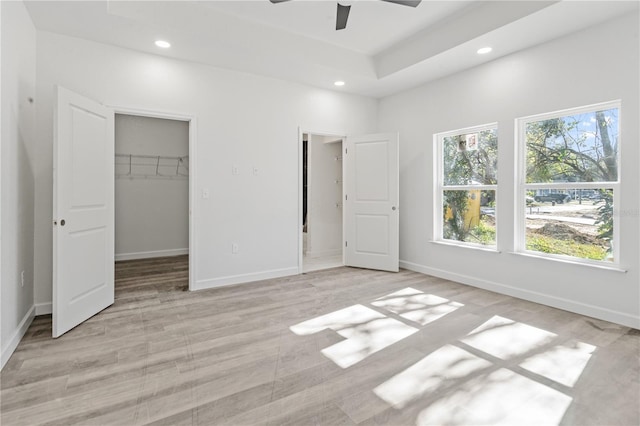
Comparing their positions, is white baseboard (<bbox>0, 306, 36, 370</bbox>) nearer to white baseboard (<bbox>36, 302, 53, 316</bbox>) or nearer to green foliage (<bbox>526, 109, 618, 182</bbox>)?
white baseboard (<bbox>36, 302, 53, 316</bbox>)

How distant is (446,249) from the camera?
4.52 meters

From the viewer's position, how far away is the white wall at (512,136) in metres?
2.89

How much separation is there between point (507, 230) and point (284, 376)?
3094 millimetres

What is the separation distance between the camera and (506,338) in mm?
2639

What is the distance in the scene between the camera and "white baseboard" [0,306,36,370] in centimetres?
222

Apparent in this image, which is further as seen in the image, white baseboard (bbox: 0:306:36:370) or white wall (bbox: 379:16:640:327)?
white wall (bbox: 379:16:640:327)

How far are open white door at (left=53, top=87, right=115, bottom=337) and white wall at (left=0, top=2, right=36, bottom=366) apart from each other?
26 centimetres

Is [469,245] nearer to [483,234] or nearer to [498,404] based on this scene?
[483,234]

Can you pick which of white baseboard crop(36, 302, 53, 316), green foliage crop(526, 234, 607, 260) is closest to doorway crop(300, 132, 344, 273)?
green foliage crop(526, 234, 607, 260)

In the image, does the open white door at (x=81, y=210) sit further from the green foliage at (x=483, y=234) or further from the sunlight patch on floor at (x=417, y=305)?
the green foliage at (x=483, y=234)

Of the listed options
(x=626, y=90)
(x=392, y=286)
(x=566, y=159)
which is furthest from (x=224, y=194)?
(x=626, y=90)

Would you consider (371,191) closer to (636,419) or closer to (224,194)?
(224,194)

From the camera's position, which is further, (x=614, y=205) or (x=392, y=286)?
(x=392, y=286)

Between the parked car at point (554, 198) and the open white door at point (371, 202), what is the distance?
182 centimetres
